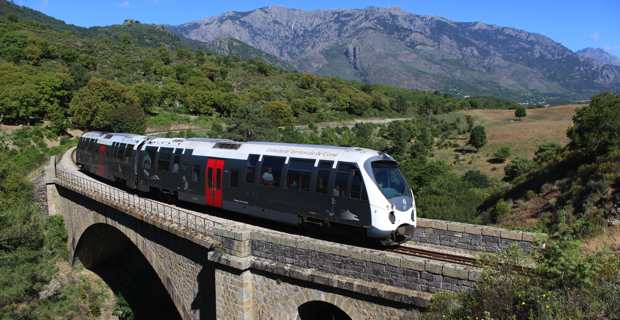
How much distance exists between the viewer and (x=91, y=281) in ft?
85.0

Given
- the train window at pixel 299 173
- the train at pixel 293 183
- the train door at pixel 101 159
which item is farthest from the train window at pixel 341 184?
the train door at pixel 101 159

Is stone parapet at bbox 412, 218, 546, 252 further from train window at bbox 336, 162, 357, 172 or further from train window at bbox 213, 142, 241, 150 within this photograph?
train window at bbox 213, 142, 241, 150

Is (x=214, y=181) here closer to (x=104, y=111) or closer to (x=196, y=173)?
(x=196, y=173)

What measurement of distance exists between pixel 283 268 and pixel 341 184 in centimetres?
277

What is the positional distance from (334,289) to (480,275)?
3.43 metres

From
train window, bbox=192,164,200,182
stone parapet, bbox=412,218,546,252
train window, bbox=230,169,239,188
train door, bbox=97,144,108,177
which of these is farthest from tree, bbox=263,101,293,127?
stone parapet, bbox=412,218,546,252

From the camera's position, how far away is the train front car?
35.9ft

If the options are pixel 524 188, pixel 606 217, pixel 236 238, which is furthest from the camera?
pixel 524 188

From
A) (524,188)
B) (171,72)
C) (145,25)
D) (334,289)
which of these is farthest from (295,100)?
(145,25)

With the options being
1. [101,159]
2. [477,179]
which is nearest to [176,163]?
[101,159]

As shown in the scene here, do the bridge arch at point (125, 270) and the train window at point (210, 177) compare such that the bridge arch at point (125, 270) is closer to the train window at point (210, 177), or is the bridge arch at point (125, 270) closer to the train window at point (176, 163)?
the train window at point (176, 163)

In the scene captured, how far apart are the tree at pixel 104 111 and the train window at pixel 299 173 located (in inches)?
1375

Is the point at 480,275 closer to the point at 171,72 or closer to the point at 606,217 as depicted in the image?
the point at 606,217

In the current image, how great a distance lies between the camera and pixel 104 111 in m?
44.0
